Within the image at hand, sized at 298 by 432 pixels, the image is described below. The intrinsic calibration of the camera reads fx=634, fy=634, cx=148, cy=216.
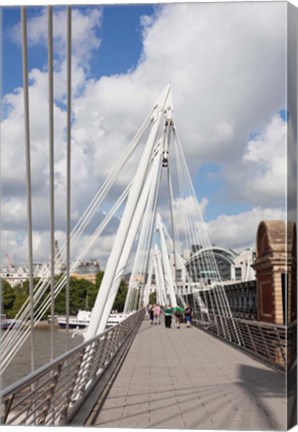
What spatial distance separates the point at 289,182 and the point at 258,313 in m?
18.9

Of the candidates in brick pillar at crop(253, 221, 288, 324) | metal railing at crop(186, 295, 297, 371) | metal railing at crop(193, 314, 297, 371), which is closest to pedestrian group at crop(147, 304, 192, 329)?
brick pillar at crop(253, 221, 288, 324)

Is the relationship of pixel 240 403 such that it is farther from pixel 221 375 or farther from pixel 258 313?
pixel 258 313

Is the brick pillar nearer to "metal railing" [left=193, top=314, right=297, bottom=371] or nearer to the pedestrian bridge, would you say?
"metal railing" [left=193, top=314, right=297, bottom=371]

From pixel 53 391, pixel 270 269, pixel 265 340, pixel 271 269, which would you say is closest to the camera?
pixel 53 391

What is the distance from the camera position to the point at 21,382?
133 inches

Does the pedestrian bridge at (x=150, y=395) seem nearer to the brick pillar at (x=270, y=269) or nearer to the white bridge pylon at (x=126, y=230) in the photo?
the white bridge pylon at (x=126, y=230)

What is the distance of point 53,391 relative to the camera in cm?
434

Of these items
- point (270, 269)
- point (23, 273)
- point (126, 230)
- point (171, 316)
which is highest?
point (126, 230)

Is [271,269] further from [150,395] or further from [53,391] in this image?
[53,391]

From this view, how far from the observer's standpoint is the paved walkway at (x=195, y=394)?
4891 millimetres

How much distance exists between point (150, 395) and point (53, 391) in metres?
2.01

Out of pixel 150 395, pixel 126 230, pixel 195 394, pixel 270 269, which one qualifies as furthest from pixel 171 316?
pixel 150 395

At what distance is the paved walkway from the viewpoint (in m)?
4.89

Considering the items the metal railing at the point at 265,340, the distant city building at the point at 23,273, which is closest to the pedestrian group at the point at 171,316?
the distant city building at the point at 23,273
